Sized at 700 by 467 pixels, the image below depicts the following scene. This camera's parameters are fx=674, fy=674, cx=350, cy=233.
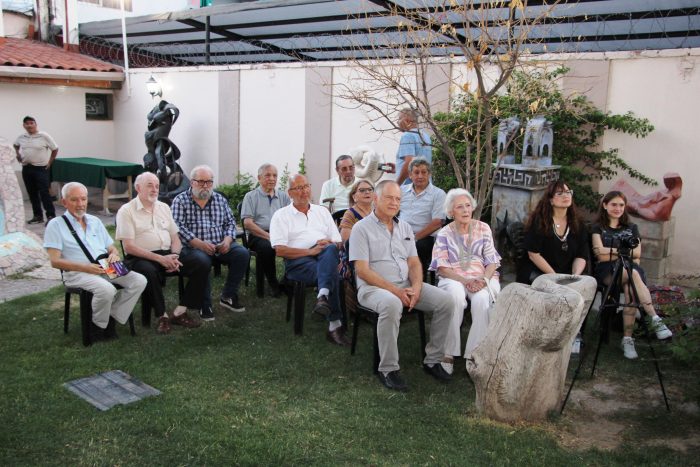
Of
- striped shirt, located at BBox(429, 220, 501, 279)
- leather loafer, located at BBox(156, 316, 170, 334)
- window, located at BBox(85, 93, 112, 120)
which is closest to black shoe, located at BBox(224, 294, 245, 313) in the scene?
leather loafer, located at BBox(156, 316, 170, 334)

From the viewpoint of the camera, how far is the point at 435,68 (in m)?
8.16

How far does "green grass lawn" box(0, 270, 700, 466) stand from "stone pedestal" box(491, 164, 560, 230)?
5.64 ft

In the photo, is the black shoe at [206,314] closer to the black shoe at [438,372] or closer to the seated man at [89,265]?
the seated man at [89,265]

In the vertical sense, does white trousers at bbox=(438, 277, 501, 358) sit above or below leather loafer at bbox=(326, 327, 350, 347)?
above

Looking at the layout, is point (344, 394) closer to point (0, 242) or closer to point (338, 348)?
point (338, 348)

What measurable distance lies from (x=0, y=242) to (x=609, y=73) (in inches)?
262

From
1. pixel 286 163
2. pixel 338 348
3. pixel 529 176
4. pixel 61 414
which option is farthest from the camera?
pixel 286 163

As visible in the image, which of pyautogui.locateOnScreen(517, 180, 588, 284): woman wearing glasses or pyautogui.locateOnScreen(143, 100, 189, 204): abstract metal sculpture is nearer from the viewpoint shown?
pyautogui.locateOnScreen(517, 180, 588, 284): woman wearing glasses

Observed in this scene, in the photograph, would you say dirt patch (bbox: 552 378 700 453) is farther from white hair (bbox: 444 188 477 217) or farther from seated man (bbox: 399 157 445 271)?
seated man (bbox: 399 157 445 271)

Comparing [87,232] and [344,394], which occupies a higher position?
[87,232]

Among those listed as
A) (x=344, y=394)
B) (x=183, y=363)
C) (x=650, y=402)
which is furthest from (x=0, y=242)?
→ (x=650, y=402)

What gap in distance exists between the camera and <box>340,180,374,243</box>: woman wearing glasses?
17.3ft

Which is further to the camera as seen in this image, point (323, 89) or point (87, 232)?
point (323, 89)

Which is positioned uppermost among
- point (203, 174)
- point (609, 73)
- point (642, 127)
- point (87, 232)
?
point (609, 73)
